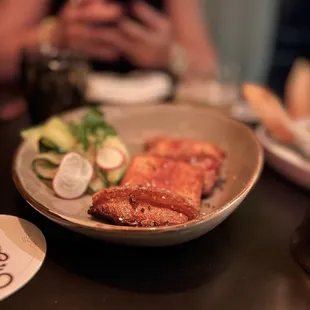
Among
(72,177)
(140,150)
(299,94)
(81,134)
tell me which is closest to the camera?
(72,177)

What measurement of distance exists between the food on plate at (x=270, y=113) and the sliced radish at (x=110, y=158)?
0.34m

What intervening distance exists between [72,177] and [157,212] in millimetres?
184

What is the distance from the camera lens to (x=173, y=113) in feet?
3.51

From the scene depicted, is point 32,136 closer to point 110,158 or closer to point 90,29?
point 110,158

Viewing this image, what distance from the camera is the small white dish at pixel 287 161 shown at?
0.92 meters

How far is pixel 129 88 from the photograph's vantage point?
146cm

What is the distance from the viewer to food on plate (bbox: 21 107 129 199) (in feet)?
2.73

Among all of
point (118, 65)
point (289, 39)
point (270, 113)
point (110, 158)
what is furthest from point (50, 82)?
point (289, 39)

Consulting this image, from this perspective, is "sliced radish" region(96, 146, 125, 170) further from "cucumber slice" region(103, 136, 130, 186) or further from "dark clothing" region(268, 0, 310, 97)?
"dark clothing" region(268, 0, 310, 97)

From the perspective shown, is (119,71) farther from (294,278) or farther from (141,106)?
(294,278)

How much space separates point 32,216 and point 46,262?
0.13 meters

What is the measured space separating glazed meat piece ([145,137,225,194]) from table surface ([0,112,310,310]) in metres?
0.09

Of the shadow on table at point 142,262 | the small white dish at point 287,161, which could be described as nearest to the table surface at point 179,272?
the shadow on table at point 142,262

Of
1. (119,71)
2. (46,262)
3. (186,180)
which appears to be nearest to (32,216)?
(46,262)
